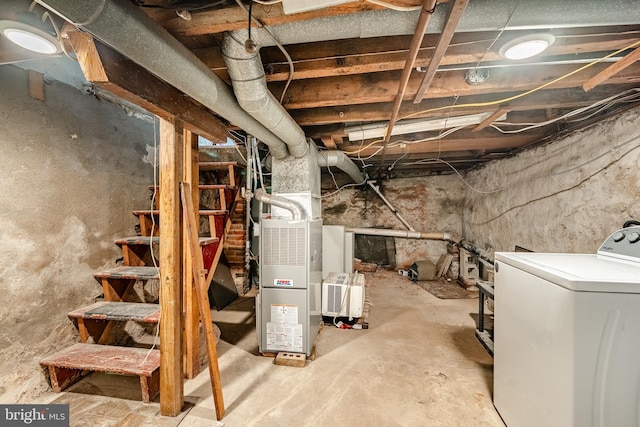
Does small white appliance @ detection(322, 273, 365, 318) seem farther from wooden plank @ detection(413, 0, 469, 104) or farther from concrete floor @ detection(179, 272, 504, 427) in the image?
wooden plank @ detection(413, 0, 469, 104)

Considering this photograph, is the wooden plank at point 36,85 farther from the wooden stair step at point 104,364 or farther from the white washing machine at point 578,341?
the white washing machine at point 578,341

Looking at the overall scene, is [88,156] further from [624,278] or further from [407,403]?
[624,278]

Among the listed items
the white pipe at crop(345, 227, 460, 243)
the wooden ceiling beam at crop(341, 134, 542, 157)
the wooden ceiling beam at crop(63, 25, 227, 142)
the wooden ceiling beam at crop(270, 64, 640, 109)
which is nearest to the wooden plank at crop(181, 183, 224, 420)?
the wooden ceiling beam at crop(63, 25, 227, 142)

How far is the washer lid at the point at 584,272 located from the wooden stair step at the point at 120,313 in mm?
2087

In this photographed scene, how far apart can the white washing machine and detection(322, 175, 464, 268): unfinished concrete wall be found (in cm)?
354

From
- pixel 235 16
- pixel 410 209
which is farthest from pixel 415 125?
pixel 410 209

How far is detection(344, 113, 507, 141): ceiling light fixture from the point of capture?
2023 mm

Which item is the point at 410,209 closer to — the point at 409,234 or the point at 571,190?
the point at 409,234

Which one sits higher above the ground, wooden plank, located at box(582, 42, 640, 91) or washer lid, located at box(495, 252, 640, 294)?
wooden plank, located at box(582, 42, 640, 91)

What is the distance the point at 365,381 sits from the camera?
1741mm

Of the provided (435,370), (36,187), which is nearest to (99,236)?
(36,187)

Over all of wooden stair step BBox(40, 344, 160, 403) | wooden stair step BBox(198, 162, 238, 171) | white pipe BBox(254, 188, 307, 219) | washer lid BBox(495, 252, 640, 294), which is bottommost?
wooden stair step BBox(40, 344, 160, 403)

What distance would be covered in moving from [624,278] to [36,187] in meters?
3.11

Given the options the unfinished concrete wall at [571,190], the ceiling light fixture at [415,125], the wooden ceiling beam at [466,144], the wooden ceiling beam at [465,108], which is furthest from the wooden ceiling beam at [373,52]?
the wooden ceiling beam at [466,144]
